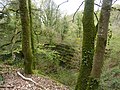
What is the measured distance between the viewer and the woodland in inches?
217

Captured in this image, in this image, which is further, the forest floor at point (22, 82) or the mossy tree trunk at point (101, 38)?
the forest floor at point (22, 82)

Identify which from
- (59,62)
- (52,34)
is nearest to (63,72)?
(59,62)

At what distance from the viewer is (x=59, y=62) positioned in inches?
661

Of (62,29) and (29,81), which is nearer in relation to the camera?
(29,81)

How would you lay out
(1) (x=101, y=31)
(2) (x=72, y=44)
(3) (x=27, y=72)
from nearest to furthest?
1. (1) (x=101, y=31)
2. (3) (x=27, y=72)
3. (2) (x=72, y=44)

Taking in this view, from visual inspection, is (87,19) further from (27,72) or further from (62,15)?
(62,15)

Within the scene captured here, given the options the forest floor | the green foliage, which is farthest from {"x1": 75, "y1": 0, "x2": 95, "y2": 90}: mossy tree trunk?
the green foliage

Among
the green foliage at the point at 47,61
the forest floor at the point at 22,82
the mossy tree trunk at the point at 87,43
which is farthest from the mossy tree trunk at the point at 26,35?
the green foliage at the point at 47,61

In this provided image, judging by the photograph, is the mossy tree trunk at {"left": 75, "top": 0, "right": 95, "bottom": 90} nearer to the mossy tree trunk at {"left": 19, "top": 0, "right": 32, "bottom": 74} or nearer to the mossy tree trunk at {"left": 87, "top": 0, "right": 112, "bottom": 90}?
the mossy tree trunk at {"left": 87, "top": 0, "right": 112, "bottom": 90}

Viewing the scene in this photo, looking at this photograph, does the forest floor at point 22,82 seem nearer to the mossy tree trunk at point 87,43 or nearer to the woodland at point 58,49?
the woodland at point 58,49

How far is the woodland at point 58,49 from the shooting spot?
551cm

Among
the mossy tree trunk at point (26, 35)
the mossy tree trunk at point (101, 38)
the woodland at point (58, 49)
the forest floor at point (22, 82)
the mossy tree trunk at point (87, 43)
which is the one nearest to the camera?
the mossy tree trunk at point (101, 38)

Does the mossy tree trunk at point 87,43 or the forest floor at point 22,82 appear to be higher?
the mossy tree trunk at point 87,43

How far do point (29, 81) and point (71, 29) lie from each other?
47.3 feet
